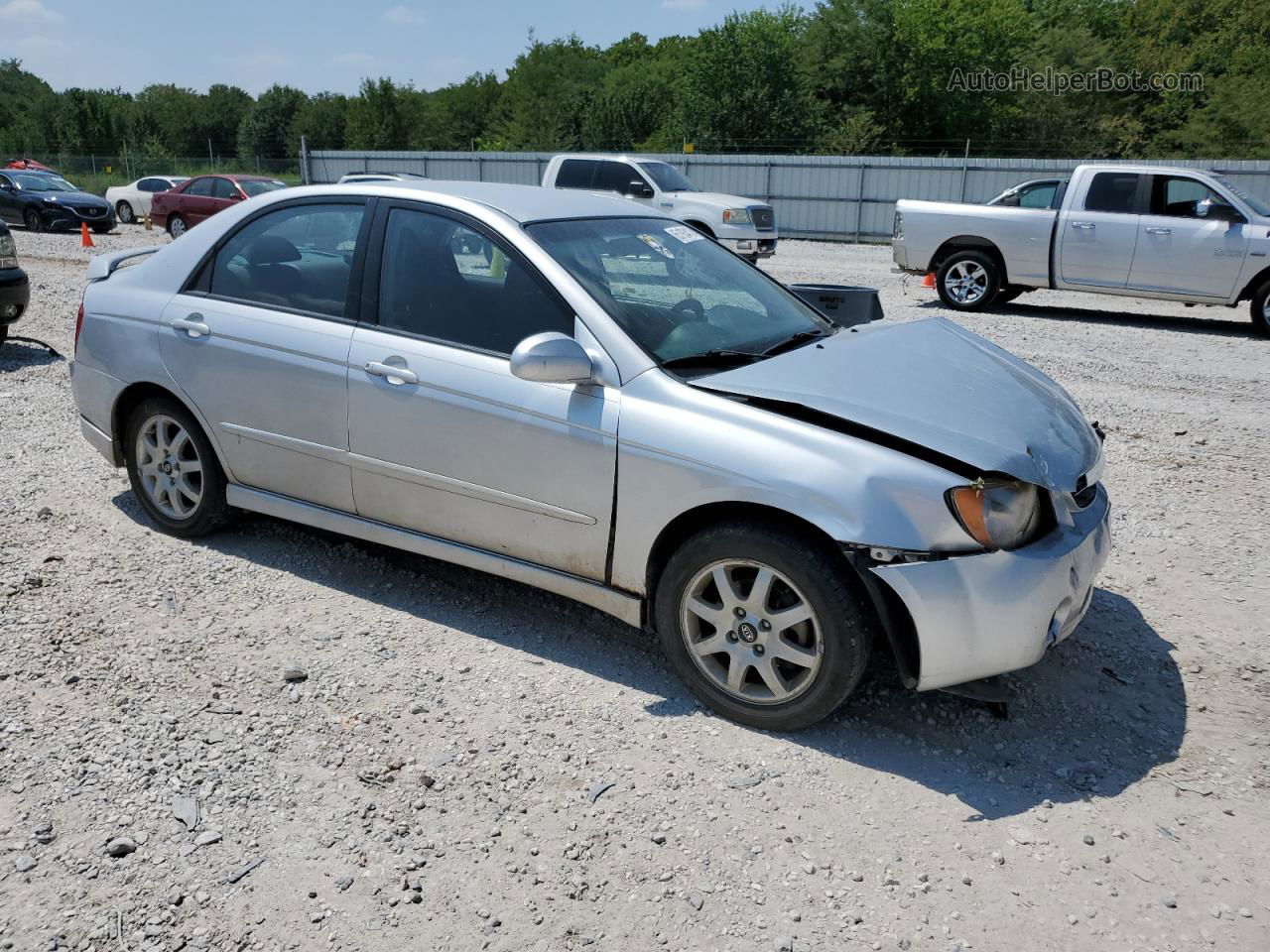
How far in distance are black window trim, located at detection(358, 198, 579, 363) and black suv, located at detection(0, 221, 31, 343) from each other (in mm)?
6279

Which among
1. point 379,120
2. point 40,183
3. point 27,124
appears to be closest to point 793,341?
point 40,183

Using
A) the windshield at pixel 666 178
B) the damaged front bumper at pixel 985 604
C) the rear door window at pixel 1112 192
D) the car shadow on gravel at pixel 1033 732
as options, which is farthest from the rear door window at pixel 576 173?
the damaged front bumper at pixel 985 604

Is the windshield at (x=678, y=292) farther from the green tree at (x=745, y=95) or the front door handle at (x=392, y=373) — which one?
the green tree at (x=745, y=95)

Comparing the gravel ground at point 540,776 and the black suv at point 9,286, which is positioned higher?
the black suv at point 9,286

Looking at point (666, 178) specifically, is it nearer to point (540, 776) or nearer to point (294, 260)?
point (294, 260)

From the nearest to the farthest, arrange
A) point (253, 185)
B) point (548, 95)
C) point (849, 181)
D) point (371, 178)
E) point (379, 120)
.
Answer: point (371, 178)
point (253, 185)
point (849, 181)
point (379, 120)
point (548, 95)

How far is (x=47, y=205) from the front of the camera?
23406 millimetres

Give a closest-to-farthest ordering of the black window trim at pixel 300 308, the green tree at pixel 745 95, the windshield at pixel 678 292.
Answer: the windshield at pixel 678 292 < the black window trim at pixel 300 308 < the green tree at pixel 745 95

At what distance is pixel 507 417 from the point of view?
3.71m

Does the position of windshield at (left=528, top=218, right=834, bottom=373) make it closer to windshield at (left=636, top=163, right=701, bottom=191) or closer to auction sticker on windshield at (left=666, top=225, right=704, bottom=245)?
auction sticker on windshield at (left=666, top=225, right=704, bottom=245)

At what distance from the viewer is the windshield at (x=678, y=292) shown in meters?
3.76

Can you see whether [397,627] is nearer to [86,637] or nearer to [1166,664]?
[86,637]

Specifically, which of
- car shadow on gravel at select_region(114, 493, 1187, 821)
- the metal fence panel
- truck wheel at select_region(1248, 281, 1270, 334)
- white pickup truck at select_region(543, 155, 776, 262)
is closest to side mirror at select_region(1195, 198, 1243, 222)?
truck wheel at select_region(1248, 281, 1270, 334)

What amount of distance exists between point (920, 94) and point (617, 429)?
2130 inches
